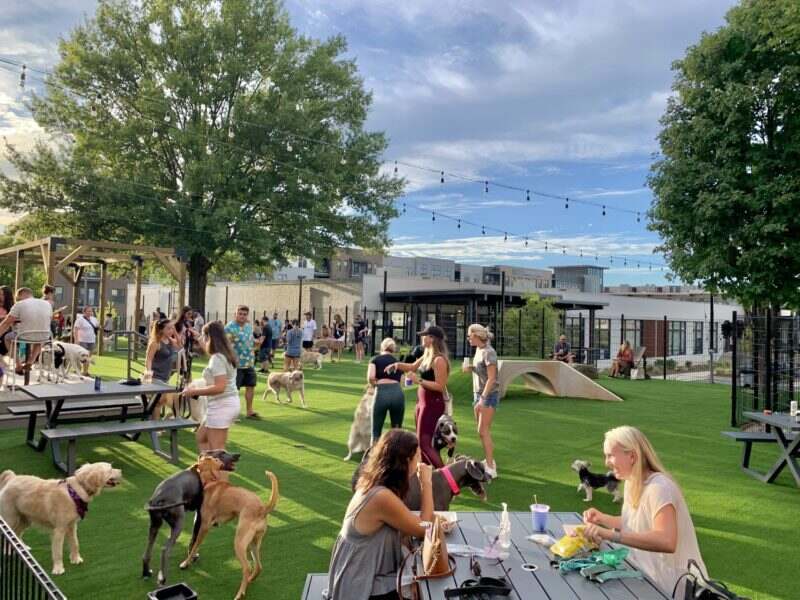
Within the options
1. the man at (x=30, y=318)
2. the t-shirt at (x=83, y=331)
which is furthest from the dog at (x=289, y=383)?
the t-shirt at (x=83, y=331)

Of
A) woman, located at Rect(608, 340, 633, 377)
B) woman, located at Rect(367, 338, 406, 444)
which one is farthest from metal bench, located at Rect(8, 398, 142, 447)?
woman, located at Rect(608, 340, 633, 377)

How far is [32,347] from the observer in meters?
10.4

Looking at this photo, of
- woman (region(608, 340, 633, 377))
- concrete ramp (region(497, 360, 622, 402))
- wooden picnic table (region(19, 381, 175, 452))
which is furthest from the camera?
woman (region(608, 340, 633, 377))

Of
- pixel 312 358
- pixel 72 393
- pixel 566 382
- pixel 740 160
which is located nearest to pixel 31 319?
pixel 72 393

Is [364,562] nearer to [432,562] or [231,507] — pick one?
[432,562]

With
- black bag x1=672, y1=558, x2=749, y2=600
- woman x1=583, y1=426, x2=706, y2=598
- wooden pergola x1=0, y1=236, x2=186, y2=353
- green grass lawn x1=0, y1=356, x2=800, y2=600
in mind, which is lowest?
green grass lawn x1=0, y1=356, x2=800, y2=600

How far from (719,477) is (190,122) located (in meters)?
23.3

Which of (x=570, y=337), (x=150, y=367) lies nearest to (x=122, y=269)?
(x=150, y=367)

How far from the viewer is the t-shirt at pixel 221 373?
5664 mm

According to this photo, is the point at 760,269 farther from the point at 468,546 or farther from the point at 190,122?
the point at 190,122

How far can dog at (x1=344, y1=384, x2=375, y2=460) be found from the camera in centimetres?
783

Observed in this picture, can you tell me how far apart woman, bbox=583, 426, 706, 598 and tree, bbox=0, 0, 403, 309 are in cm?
2220

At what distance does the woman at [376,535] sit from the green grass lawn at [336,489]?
1.42 meters

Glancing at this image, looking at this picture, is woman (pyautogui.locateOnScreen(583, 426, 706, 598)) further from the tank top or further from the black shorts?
the black shorts
